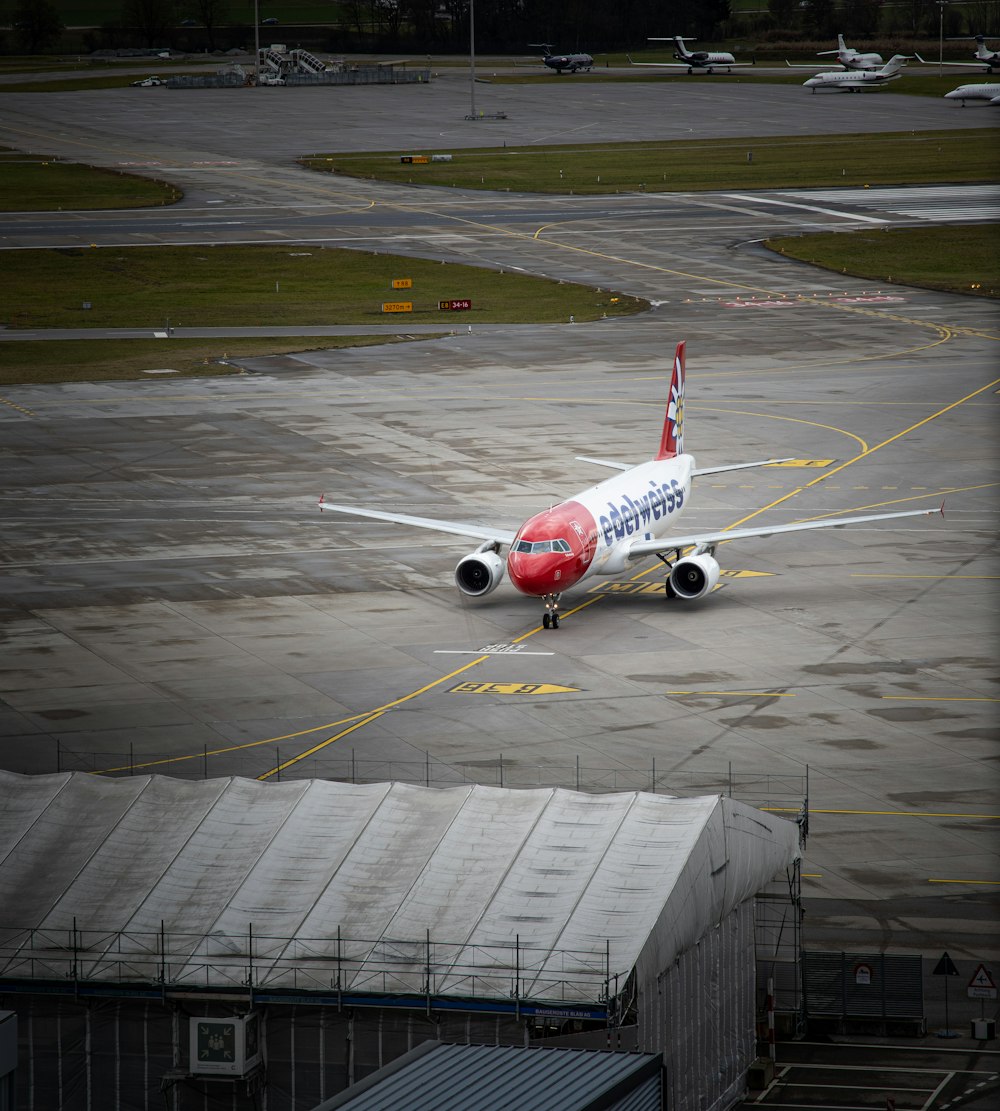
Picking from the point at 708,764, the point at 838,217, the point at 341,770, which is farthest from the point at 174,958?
the point at 838,217

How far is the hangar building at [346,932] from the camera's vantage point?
32.5m

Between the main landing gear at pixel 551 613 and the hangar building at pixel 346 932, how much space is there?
27475 mm

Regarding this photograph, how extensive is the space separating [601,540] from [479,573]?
500 centimetres

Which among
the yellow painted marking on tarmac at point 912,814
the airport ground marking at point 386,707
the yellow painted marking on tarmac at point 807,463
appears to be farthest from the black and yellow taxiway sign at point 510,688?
the yellow painted marking on tarmac at point 807,463

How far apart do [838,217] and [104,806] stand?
156038 mm

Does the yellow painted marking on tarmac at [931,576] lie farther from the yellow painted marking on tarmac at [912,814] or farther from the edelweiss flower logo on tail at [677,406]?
the yellow painted marking on tarmac at [912,814]

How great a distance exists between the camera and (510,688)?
6069cm

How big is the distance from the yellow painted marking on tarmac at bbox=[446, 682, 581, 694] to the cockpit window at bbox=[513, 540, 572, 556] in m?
6.25

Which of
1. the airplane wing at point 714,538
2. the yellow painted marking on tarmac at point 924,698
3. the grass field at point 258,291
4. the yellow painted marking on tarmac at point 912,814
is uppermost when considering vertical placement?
the grass field at point 258,291

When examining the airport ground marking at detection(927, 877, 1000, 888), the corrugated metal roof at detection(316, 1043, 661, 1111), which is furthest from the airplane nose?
the corrugated metal roof at detection(316, 1043, 661, 1111)

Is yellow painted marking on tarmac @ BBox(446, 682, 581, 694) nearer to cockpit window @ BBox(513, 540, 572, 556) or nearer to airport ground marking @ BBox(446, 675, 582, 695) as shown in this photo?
airport ground marking @ BBox(446, 675, 582, 695)

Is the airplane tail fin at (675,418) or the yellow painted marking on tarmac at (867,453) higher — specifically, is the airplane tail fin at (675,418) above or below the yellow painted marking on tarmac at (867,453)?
above

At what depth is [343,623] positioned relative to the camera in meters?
68.1

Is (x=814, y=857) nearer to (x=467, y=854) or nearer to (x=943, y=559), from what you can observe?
(x=467, y=854)
